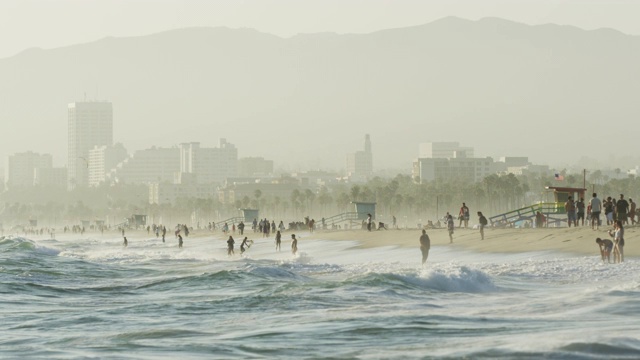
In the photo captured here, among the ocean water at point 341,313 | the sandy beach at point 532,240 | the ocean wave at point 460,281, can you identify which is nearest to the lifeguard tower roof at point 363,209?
the sandy beach at point 532,240

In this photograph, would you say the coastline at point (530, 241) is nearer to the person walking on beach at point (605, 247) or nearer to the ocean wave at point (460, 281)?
the person walking on beach at point (605, 247)

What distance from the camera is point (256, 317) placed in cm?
2558

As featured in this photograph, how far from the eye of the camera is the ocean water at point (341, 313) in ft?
66.5

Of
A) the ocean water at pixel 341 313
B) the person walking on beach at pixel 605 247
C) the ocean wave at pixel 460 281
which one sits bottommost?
the ocean water at pixel 341 313

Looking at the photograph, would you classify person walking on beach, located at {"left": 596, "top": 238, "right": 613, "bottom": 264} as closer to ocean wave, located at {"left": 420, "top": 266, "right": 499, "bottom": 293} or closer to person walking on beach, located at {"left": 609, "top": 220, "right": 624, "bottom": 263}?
person walking on beach, located at {"left": 609, "top": 220, "right": 624, "bottom": 263}

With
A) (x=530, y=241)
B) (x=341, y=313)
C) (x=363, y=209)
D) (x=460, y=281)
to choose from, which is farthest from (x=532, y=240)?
(x=363, y=209)

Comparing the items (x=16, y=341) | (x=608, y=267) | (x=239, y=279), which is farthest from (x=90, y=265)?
(x=16, y=341)

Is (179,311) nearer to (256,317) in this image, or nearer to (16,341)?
(256,317)

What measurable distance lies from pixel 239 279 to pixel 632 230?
1421cm

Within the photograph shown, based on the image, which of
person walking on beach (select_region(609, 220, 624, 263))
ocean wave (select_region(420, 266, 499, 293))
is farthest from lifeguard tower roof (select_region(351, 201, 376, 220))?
ocean wave (select_region(420, 266, 499, 293))

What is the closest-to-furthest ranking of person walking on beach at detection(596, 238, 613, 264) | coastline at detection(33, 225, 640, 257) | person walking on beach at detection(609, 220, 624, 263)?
person walking on beach at detection(609, 220, 624, 263) < person walking on beach at detection(596, 238, 613, 264) < coastline at detection(33, 225, 640, 257)

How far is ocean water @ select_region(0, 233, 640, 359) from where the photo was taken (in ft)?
66.5

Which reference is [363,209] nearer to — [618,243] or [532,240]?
[532,240]

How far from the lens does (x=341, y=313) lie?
1002 inches
